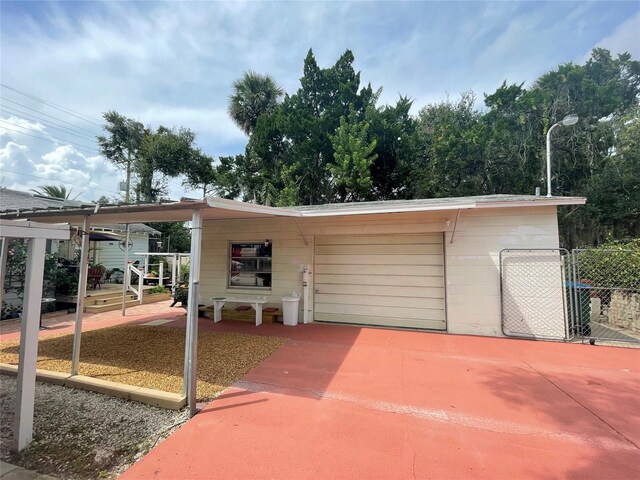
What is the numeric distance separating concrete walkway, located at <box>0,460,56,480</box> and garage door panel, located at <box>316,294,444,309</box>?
5530 millimetres

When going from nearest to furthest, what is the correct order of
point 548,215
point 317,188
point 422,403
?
1. point 422,403
2. point 548,215
3. point 317,188

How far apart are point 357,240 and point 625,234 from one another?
15.2 metres

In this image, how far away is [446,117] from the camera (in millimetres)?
17703

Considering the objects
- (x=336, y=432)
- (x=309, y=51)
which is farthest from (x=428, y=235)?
(x=309, y=51)

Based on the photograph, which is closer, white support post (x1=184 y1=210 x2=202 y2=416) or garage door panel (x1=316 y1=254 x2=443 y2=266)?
white support post (x1=184 y1=210 x2=202 y2=416)

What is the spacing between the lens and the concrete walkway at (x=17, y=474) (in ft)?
7.31

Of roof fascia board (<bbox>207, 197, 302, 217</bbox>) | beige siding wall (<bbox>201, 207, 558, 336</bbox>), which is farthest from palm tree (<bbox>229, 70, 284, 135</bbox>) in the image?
roof fascia board (<bbox>207, 197, 302, 217</bbox>)

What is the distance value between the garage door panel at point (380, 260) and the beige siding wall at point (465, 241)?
0.31 metres

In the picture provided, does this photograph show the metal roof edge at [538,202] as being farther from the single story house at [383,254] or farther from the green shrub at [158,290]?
the green shrub at [158,290]

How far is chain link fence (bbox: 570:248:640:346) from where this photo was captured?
5746mm

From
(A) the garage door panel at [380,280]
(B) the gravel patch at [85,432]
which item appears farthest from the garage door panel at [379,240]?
(B) the gravel patch at [85,432]

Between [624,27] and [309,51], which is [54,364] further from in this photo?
[309,51]

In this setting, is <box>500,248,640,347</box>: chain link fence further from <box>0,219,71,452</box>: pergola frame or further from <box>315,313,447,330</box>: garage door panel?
<box>0,219,71,452</box>: pergola frame

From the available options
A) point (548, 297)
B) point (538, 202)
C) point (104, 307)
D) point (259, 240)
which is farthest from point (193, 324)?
point (104, 307)
